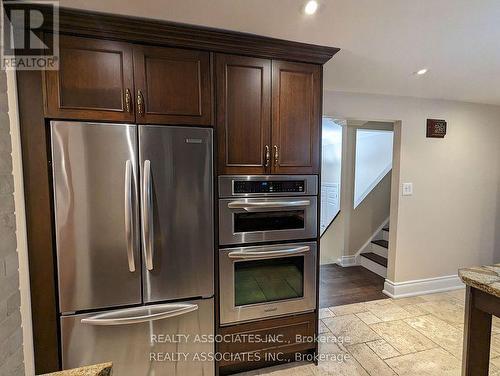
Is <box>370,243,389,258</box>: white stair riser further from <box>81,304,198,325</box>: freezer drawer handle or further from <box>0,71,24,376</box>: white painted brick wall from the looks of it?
<box>0,71,24,376</box>: white painted brick wall

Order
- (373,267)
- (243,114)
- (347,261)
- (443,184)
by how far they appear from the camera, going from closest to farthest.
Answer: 1. (243,114)
2. (443,184)
3. (373,267)
4. (347,261)

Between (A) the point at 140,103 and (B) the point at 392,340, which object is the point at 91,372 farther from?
(B) the point at 392,340

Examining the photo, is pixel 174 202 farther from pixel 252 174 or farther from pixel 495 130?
pixel 495 130

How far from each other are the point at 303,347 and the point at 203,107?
1889mm

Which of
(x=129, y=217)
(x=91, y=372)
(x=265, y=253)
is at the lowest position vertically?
(x=91, y=372)

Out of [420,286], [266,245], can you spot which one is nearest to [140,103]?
[266,245]

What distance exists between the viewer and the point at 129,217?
152 cm

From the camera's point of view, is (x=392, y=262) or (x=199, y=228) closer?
(x=199, y=228)

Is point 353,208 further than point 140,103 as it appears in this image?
Yes

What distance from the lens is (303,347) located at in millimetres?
1985

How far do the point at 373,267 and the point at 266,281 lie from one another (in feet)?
8.53

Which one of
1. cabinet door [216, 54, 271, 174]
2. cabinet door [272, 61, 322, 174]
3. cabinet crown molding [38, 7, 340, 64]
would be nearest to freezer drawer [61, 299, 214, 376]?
cabinet door [216, 54, 271, 174]

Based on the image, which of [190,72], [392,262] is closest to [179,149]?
[190,72]

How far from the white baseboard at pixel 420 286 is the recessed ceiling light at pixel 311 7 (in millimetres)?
2972
